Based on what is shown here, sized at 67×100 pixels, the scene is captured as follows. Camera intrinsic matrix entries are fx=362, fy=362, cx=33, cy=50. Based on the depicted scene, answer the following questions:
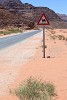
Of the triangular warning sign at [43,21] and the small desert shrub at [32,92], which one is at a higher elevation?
the triangular warning sign at [43,21]

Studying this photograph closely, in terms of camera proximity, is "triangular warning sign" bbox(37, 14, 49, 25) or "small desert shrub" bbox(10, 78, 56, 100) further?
"triangular warning sign" bbox(37, 14, 49, 25)

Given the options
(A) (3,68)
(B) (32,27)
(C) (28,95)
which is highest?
(C) (28,95)

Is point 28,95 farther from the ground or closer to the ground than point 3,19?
farther from the ground

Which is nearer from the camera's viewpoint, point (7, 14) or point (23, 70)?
point (23, 70)

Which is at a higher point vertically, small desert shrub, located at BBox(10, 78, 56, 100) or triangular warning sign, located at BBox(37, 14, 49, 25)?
triangular warning sign, located at BBox(37, 14, 49, 25)

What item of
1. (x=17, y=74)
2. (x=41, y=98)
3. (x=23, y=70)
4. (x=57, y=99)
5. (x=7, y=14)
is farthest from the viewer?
(x=7, y=14)

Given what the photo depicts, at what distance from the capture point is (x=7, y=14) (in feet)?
570

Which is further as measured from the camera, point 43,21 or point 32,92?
point 43,21

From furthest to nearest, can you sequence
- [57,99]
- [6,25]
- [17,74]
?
[6,25] → [17,74] → [57,99]

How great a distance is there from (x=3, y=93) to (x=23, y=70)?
4.95m

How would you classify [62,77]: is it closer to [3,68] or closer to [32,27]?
[3,68]

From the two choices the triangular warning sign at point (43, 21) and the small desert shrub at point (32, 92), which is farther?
the triangular warning sign at point (43, 21)

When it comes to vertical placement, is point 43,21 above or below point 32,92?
above

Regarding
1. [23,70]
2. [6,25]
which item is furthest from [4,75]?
[6,25]
